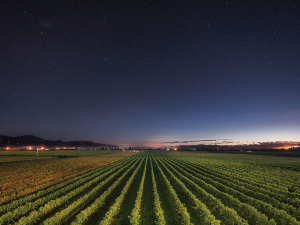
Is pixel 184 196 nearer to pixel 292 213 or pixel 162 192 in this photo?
pixel 162 192

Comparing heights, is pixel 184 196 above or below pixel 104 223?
below

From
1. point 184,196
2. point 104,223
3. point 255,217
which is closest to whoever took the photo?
point 104,223

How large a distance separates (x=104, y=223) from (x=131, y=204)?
5.39 meters

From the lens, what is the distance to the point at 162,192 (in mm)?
18453

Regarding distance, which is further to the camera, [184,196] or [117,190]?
[117,190]

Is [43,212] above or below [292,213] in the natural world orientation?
above

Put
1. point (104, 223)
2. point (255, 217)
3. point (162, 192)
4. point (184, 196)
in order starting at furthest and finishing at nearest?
1. point (162, 192)
2. point (184, 196)
3. point (255, 217)
4. point (104, 223)

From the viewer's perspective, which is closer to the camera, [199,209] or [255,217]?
[255,217]

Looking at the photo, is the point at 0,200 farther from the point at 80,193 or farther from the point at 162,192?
the point at 162,192

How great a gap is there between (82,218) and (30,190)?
454 inches

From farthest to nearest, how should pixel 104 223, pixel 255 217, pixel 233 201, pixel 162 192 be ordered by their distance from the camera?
pixel 162 192 → pixel 233 201 → pixel 255 217 → pixel 104 223

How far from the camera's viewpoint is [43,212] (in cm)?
1132

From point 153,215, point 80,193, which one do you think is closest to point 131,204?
point 153,215

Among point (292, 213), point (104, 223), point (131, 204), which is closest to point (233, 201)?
point (292, 213)
